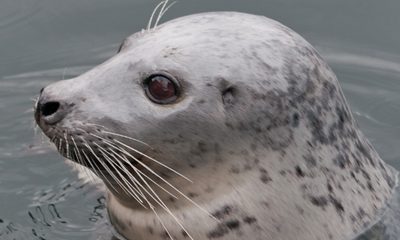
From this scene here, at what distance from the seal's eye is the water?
1.80m

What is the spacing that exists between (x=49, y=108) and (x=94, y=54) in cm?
346

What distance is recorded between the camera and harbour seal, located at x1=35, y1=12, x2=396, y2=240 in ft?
19.8

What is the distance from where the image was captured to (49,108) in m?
6.06

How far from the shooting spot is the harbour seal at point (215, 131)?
19.8 feet

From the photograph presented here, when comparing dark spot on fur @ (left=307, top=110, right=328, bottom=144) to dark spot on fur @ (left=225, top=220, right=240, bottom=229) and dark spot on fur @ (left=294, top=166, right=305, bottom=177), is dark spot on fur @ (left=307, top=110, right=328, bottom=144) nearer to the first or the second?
dark spot on fur @ (left=294, top=166, right=305, bottom=177)

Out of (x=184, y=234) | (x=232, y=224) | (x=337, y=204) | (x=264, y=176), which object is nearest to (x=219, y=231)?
(x=232, y=224)

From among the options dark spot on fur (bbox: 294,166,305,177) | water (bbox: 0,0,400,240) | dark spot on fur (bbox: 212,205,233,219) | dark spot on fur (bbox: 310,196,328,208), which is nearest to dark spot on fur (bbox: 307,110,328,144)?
dark spot on fur (bbox: 294,166,305,177)

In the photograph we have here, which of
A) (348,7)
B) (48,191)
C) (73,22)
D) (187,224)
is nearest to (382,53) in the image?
(348,7)

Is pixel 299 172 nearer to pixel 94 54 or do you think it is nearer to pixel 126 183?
pixel 126 183

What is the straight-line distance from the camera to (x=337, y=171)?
21.0ft

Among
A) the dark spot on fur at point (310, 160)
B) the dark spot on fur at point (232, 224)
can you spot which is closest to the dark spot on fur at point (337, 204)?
the dark spot on fur at point (310, 160)

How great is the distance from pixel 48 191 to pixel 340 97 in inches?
89.7

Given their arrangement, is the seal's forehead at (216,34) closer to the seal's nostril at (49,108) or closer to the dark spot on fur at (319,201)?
the seal's nostril at (49,108)

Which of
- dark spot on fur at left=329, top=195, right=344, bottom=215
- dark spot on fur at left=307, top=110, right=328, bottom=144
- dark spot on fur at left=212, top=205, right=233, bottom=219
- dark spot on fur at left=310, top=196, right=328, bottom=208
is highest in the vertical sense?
dark spot on fur at left=307, top=110, right=328, bottom=144
